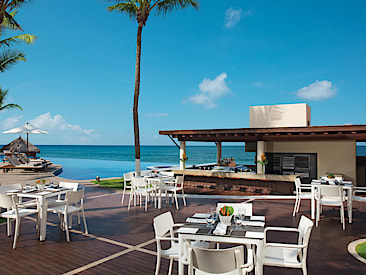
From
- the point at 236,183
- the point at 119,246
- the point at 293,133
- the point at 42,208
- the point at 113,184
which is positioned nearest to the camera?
the point at 119,246

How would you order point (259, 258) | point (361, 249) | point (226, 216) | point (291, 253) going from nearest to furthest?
1. point (259, 258)
2. point (291, 253)
3. point (226, 216)
4. point (361, 249)

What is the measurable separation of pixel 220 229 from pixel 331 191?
168 inches

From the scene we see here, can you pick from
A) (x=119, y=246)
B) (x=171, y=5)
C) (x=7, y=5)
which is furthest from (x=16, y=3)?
(x=119, y=246)

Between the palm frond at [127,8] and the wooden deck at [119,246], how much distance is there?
844cm

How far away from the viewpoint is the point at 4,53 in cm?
1099

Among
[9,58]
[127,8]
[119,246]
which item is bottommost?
[119,246]

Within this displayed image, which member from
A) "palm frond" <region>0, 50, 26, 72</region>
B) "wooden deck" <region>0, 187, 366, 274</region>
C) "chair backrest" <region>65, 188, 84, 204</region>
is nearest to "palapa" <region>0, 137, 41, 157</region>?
"palm frond" <region>0, 50, 26, 72</region>

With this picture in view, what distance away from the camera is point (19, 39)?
11.5 metres

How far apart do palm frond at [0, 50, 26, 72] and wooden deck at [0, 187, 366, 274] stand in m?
7.12

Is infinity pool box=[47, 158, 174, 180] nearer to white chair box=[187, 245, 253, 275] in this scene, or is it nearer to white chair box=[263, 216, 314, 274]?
white chair box=[263, 216, 314, 274]

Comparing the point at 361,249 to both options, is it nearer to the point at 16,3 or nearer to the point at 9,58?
the point at 16,3

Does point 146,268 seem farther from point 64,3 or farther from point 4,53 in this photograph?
point 64,3

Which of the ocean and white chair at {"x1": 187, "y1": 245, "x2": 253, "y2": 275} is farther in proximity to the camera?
the ocean

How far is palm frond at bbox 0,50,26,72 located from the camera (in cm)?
1106
